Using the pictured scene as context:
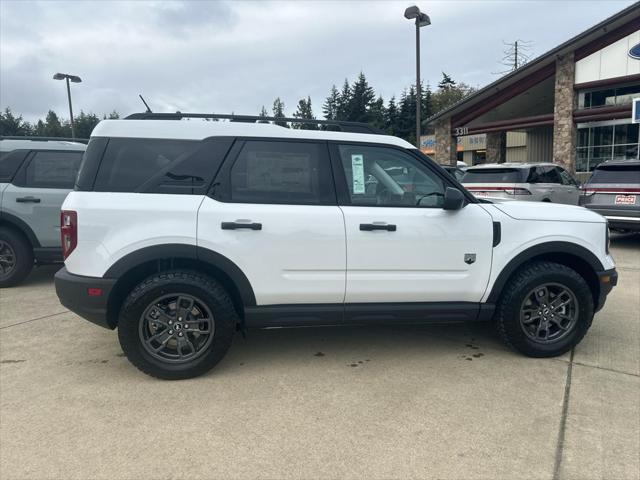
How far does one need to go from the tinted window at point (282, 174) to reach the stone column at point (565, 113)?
1866 centimetres

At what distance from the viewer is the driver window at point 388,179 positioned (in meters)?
3.78

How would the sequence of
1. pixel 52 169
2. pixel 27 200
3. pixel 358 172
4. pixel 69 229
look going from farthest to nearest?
pixel 52 169
pixel 27 200
pixel 358 172
pixel 69 229

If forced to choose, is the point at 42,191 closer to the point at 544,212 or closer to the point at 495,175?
the point at 544,212

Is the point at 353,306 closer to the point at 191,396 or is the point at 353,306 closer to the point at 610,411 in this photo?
the point at 191,396

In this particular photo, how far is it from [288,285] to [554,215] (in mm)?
2262

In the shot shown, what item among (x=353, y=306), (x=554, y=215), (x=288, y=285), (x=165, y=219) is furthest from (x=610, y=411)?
(x=165, y=219)

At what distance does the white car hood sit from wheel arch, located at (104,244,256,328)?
2.16 m

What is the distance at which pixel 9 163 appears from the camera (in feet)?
21.0

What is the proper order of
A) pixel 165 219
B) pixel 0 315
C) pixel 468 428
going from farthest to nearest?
pixel 0 315
pixel 165 219
pixel 468 428

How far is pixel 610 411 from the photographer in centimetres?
314

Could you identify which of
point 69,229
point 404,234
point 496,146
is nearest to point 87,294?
point 69,229

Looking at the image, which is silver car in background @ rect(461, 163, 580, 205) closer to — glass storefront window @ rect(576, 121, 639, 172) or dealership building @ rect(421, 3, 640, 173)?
dealership building @ rect(421, 3, 640, 173)

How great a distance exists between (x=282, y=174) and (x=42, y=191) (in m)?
4.28

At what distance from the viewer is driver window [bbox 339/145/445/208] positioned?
3.78m
